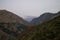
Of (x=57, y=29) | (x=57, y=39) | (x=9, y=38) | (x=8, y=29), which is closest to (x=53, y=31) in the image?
(x=57, y=29)

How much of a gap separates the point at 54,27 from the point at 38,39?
2.14 m

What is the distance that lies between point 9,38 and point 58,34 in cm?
3534

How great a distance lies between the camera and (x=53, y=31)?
1661 centimetres

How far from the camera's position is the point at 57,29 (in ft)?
55.5

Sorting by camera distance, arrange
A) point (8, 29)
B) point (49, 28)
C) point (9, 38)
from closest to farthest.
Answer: point (49, 28), point (9, 38), point (8, 29)

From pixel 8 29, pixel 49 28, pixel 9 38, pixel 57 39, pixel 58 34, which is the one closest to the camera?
pixel 57 39

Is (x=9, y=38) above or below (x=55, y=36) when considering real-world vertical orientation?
below

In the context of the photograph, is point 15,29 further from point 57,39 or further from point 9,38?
point 57,39

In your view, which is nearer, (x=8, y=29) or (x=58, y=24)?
(x=58, y=24)

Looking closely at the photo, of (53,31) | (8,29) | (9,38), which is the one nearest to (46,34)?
(53,31)

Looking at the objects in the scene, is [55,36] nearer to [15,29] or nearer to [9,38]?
[9,38]

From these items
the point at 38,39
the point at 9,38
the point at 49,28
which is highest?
the point at 49,28

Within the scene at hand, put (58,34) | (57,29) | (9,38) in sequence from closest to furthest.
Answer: (58,34), (57,29), (9,38)

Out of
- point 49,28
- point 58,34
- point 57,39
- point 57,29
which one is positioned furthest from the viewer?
point 49,28
